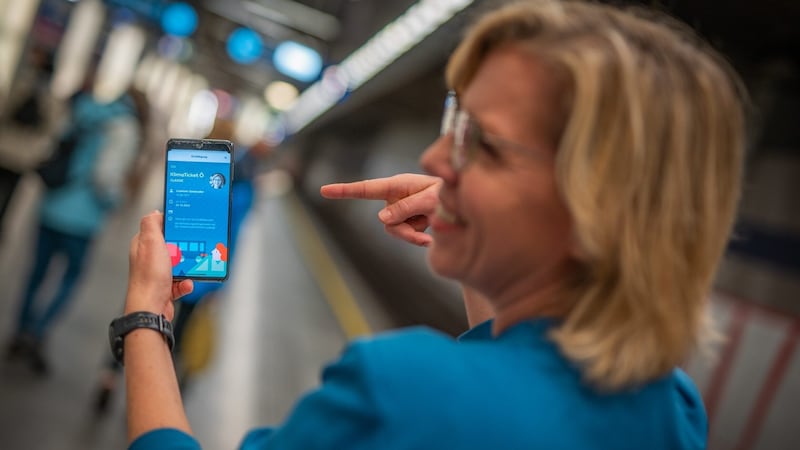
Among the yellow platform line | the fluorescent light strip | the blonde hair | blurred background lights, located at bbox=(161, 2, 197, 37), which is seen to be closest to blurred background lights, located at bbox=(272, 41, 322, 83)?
the fluorescent light strip

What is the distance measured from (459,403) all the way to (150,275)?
786 mm

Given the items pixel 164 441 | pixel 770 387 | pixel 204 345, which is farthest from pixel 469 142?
pixel 770 387

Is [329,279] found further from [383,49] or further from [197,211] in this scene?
[197,211]

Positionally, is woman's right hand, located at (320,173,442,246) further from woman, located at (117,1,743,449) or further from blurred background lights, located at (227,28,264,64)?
blurred background lights, located at (227,28,264,64)

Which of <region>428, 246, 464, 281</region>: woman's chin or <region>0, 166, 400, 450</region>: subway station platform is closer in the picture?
<region>428, 246, 464, 281</region>: woman's chin

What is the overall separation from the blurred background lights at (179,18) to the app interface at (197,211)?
40.3 feet

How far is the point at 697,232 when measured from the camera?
3.85 feet

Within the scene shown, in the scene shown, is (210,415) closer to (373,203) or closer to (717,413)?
(717,413)

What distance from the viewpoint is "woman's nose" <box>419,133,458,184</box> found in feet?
3.98

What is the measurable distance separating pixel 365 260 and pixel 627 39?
14815 mm

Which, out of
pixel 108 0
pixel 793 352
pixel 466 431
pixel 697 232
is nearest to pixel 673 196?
pixel 697 232

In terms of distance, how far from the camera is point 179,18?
13.3 meters

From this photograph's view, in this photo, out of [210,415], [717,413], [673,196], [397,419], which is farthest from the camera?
[717,413]

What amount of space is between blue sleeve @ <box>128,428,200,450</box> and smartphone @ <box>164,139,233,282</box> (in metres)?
0.52
